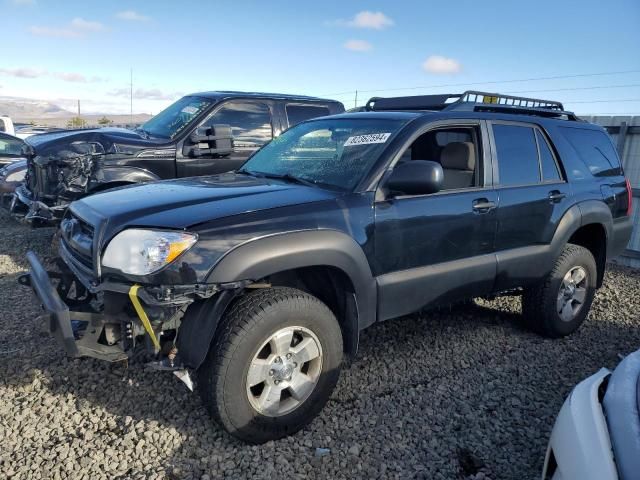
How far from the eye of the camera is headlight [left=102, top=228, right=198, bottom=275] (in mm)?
2512

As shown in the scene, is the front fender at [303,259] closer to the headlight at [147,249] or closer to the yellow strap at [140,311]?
the headlight at [147,249]

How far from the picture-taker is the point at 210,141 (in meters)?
6.13

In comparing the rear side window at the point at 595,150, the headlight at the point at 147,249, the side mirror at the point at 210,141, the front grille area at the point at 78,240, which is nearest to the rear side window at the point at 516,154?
the rear side window at the point at 595,150

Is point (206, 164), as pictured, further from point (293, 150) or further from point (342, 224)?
point (342, 224)

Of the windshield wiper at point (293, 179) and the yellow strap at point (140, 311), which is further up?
the windshield wiper at point (293, 179)

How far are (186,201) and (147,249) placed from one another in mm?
442

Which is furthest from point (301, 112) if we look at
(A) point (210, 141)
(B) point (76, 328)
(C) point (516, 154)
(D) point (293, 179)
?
(B) point (76, 328)

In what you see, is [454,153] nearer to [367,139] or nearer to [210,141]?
[367,139]

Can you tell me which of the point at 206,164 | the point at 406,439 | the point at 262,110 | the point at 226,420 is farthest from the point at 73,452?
the point at 262,110

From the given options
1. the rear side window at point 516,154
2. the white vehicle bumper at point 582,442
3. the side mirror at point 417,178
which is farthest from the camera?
the rear side window at point 516,154

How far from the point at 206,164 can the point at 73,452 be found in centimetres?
417

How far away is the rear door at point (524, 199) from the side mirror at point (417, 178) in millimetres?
945

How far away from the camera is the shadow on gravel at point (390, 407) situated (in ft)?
9.05

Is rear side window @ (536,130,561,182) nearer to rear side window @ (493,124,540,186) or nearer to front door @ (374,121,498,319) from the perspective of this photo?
rear side window @ (493,124,540,186)
